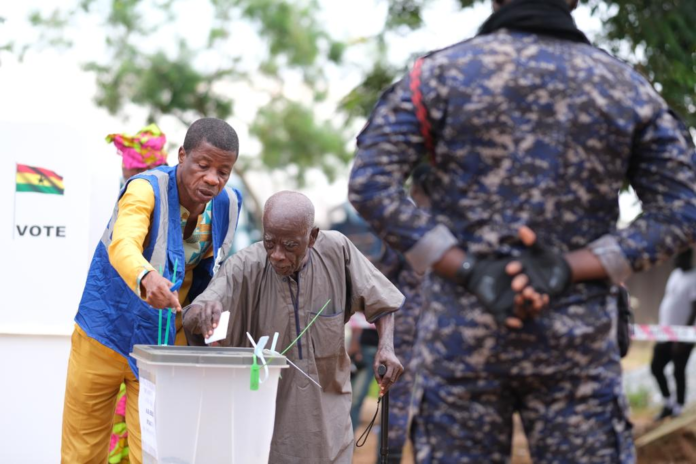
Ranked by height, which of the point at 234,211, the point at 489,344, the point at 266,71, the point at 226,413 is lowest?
the point at 226,413

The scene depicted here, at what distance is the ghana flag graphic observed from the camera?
6.51 m

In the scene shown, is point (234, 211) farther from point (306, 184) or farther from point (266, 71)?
point (306, 184)

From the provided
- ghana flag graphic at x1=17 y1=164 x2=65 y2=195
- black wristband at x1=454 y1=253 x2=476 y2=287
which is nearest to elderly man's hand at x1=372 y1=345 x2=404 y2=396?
black wristband at x1=454 y1=253 x2=476 y2=287

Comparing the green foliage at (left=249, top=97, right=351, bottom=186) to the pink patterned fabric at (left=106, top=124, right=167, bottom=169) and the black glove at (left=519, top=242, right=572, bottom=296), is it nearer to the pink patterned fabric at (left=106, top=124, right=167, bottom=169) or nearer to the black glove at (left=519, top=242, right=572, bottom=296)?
the pink patterned fabric at (left=106, top=124, right=167, bottom=169)

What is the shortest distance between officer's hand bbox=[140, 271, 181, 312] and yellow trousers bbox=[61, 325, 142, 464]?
89 cm

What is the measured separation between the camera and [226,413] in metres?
3.73

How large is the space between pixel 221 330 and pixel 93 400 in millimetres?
1060

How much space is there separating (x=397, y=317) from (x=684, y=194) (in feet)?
15.7

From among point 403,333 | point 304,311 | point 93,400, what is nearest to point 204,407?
point 304,311

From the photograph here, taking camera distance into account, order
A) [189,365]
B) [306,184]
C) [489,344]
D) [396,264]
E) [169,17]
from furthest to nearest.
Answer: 1. [306,184]
2. [169,17]
3. [396,264]
4. [189,365]
5. [489,344]

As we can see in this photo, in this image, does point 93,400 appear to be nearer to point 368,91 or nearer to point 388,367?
point 388,367

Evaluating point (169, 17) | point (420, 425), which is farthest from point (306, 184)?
point (420, 425)

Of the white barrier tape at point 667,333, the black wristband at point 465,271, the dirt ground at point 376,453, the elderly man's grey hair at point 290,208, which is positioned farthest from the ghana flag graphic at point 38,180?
the white barrier tape at point 667,333

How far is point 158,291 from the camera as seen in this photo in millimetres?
3771
